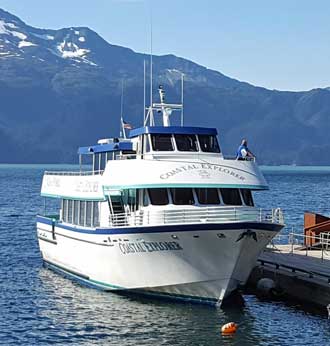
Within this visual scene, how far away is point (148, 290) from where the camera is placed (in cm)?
3366

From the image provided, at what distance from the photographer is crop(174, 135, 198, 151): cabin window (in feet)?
116

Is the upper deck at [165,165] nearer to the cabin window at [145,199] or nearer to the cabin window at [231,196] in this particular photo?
the cabin window at [145,199]

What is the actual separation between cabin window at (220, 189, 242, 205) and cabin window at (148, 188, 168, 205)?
8.31 feet

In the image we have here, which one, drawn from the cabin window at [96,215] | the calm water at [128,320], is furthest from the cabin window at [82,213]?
the calm water at [128,320]

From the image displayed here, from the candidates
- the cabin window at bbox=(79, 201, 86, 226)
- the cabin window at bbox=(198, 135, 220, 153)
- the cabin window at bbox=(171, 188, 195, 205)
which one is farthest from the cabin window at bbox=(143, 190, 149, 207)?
the cabin window at bbox=(79, 201, 86, 226)

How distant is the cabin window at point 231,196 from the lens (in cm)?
Result: 3406

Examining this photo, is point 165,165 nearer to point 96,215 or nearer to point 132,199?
point 132,199

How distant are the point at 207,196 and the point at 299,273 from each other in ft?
18.6

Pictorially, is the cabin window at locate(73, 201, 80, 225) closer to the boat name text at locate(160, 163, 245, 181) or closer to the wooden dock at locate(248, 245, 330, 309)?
the boat name text at locate(160, 163, 245, 181)

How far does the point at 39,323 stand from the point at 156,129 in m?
10.1

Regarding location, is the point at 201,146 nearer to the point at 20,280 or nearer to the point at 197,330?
the point at 197,330

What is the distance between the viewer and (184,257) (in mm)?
32000

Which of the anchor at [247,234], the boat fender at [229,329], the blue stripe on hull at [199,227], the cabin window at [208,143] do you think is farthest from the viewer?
the cabin window at [208,143]

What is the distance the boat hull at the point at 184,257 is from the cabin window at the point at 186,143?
192 inches
